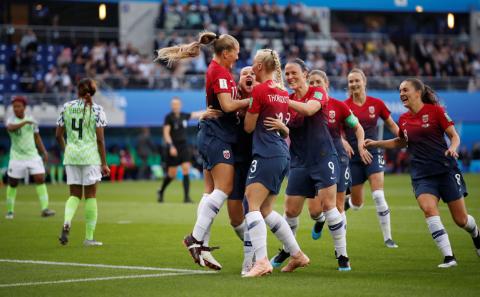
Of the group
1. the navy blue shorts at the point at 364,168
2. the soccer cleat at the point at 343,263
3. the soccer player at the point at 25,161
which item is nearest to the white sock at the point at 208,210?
the soccer cleat at the point at 343,263

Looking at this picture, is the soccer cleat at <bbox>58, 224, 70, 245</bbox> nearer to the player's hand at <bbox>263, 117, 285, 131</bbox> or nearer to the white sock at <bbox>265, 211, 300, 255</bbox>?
the white sock at <bbox>265, 211, 300, 255</bbox>

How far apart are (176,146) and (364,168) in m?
10.1

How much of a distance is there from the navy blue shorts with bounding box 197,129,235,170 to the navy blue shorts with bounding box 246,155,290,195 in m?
0.35

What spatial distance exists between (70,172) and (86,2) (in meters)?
28.5

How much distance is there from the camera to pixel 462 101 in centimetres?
4566

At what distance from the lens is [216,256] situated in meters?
12.5

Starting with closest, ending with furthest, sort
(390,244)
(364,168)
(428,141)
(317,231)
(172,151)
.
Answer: (428,141), (390,244), (317,231), (364,168), (172,151)

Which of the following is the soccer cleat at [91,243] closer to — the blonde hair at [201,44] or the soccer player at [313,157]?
the soccer player at [313,157]

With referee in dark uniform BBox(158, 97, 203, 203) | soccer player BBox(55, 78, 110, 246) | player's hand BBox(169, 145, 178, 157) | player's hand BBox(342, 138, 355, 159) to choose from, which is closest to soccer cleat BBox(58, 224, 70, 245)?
soccer player BBox(55, 78, 110, 246)

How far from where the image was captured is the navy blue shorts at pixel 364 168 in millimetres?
14655

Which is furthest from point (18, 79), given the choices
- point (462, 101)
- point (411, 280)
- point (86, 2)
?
point (411, 280)

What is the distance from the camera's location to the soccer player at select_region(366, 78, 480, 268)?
1134 cm

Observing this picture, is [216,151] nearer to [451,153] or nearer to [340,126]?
[451,153]

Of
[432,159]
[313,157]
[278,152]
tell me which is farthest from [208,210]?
[432,159]
